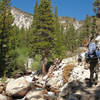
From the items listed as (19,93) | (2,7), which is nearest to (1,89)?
(19,93)

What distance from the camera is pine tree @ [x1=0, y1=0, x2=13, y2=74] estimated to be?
25183mm

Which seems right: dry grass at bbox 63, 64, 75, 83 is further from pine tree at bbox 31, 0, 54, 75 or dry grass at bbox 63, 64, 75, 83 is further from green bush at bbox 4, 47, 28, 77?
green bush at bbox 4, 47, 28, 77

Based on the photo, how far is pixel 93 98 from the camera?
6625mm

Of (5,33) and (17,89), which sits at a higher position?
(5,33)

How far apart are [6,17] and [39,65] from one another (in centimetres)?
1142

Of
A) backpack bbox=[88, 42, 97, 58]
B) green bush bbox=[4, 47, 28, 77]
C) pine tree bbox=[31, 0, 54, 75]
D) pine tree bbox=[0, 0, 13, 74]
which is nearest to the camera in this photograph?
backpack bbox=[88, 42, 97, 58]

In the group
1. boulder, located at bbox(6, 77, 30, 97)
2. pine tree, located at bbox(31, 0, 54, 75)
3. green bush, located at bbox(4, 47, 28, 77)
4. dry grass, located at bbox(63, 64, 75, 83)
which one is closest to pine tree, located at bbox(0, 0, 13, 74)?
green bush, located at bbox(4, 47, 28, 77)

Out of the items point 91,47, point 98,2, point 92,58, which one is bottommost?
point 92,58

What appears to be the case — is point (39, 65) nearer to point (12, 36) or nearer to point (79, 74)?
point (12, 36)

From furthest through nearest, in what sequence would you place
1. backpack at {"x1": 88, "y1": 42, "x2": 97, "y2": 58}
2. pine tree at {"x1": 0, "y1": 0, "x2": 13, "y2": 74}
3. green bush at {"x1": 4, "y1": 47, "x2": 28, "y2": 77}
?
green bush at {"x1": 4, "y1": 47, "x2": 28, "y2": 77}
pine tree at {"x1": 0, "y1": 0, "x2": 13, "y2": 74}
backpack at {"x1": 88, "y1": 42, "x2": 97, "y2": 58}

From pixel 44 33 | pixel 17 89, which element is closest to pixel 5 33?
pixel 44 33

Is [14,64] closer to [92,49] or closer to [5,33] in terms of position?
[5,33]

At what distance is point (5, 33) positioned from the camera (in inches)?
1041

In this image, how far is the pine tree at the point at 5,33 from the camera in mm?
25183
